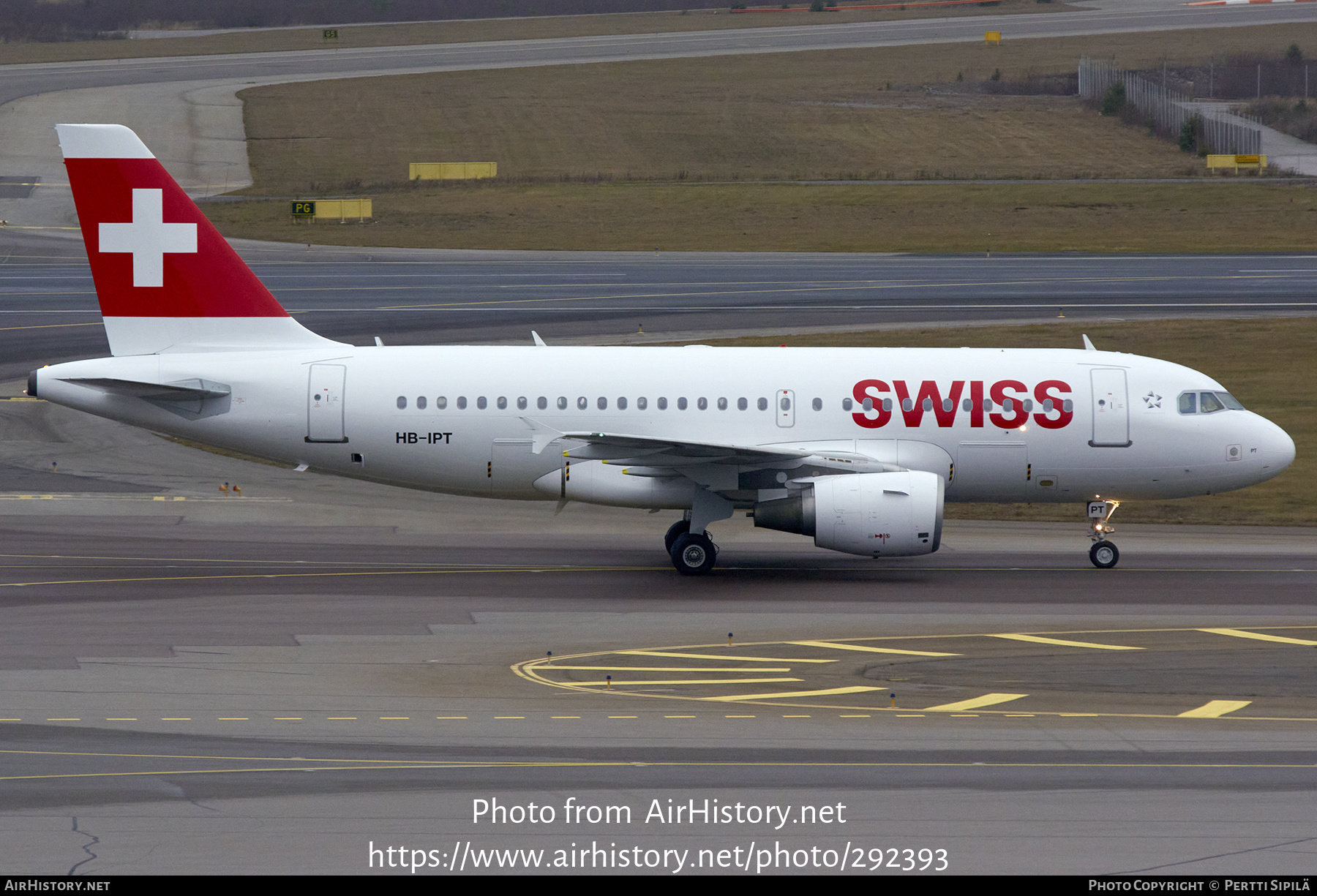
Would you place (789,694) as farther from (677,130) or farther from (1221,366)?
(677,130)

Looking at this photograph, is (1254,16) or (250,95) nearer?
(250,95)

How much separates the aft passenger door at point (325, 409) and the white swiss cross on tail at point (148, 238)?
374cm

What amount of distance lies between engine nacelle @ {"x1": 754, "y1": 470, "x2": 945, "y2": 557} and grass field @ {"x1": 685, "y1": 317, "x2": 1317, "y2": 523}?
788 cm

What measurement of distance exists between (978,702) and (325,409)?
47.6ft

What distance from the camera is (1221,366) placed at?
44938mm

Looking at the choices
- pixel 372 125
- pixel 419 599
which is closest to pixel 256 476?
pixel 419 599

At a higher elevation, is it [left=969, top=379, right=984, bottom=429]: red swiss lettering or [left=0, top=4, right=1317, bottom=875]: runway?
[left=969, top=379, right=984, bottom=429]: red swiss lettering

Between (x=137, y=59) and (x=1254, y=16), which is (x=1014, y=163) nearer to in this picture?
(x=1254, y=16)

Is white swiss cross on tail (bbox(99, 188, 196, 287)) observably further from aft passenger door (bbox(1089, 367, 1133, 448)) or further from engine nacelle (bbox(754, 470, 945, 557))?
aft passenger door (bbox(1089, 367, 1133, 448))

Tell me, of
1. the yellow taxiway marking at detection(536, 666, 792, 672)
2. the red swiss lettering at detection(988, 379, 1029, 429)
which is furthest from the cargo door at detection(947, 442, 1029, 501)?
the yellow taxiway marking at detection(536, 666, 792, 672)

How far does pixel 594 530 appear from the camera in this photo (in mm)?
32750

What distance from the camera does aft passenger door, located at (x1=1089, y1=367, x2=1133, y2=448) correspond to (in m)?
28.6

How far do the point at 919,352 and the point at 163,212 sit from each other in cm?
1535

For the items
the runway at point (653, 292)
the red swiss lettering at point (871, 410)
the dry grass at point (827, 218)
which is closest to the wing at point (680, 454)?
the red swiss lettering at point (871, 410)
